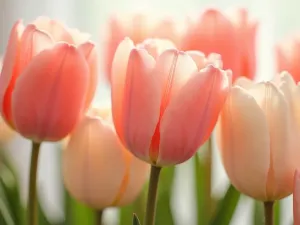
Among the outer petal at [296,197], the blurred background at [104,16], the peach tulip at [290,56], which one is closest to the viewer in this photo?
the outer petal at [296,197]

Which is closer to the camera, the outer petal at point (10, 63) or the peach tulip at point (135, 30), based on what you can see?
the outer petal at point (10, 63)

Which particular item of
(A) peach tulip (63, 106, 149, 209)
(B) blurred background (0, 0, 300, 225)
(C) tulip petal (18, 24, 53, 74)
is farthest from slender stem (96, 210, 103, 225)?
(B) blurred background (0, 0, 300, 225)

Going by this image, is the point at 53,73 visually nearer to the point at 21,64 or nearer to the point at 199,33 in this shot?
the point at 21,64

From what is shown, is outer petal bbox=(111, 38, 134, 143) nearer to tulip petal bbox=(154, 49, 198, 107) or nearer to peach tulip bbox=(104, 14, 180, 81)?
tulip petal bbox=(154, 49, 198, 107)

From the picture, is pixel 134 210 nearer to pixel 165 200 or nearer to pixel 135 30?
pixel 165 200

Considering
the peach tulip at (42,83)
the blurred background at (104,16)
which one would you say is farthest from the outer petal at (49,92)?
the blurred background at (104,16)

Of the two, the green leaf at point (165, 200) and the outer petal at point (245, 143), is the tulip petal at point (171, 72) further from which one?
the green leaf at point (165, 200)

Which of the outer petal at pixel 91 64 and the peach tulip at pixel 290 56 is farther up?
the peach tulip at pixel 290 56

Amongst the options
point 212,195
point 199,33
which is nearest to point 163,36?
point 199,33
